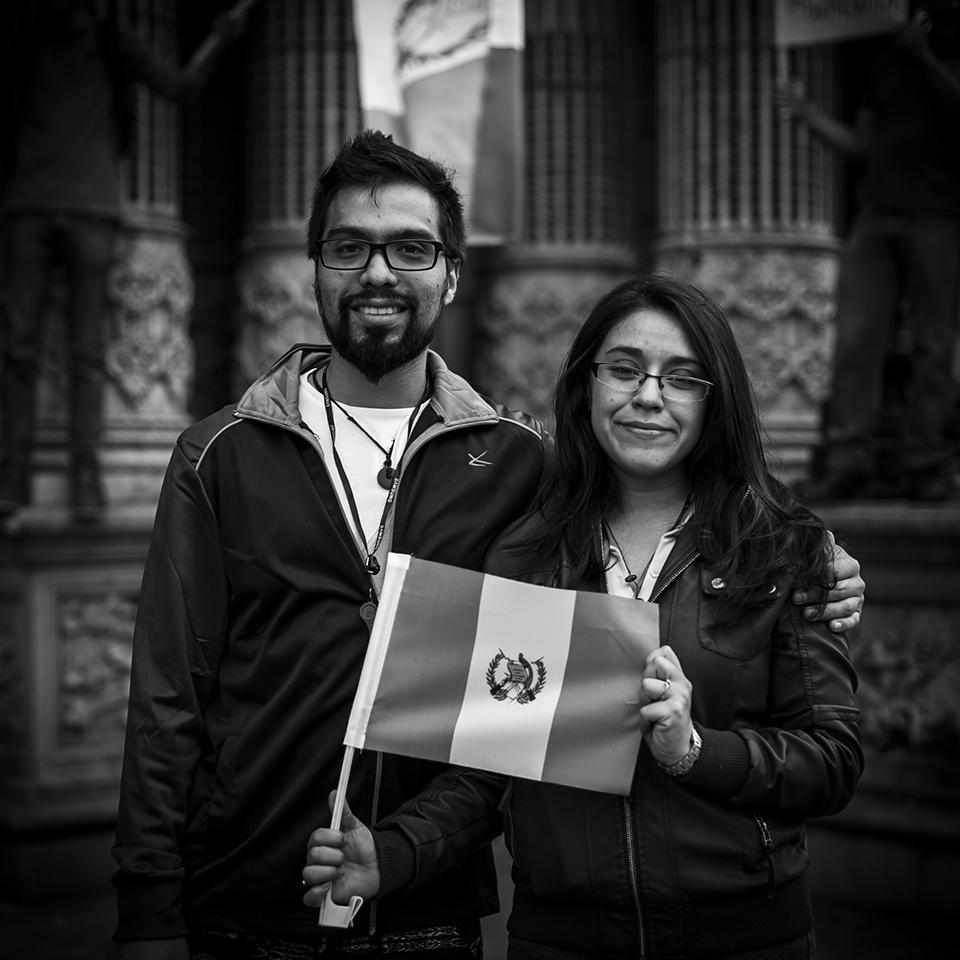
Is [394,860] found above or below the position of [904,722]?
above

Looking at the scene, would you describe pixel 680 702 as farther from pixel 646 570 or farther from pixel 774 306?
pixel 774 306

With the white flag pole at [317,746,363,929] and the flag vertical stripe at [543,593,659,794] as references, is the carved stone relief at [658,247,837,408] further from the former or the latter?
the white flag pole at [317,746,363,929]

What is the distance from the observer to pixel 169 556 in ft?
9.47

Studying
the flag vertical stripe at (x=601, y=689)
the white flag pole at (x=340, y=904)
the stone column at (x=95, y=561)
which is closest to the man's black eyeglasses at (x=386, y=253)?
the flag vertical stripe at (x=601, y=689)

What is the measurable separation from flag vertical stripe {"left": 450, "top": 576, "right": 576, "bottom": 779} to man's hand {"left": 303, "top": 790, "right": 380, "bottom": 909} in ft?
0.70

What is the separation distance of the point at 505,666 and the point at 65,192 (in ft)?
16.7

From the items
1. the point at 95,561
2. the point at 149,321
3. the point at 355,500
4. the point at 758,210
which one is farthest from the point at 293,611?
the point at 758,210

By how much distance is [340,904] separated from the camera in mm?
2615

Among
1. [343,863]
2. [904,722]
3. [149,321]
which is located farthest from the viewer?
[149,321]

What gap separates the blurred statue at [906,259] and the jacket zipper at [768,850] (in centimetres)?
421

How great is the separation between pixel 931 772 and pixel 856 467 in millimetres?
1404

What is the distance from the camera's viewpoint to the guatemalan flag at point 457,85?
260 inches

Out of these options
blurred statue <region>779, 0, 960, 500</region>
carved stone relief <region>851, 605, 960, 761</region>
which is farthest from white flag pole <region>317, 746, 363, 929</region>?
blurred statue <region>779, 0, 960, 500</region>

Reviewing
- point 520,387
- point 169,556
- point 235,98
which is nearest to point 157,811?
point 169,556
